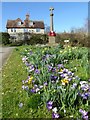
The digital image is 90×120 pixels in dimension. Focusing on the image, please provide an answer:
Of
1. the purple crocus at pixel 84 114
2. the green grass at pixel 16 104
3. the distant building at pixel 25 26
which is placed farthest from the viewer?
the distant building at pixel 25 26

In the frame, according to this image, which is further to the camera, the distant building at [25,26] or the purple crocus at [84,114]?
the distant building at [25,26]

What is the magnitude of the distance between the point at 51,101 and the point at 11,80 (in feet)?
7.55

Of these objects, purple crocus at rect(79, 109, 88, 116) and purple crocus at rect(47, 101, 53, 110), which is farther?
purple crocus at rect(47, 101, 53, 110)

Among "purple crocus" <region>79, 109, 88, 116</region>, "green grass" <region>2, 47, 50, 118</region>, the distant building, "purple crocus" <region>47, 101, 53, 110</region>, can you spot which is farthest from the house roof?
"purple crocus" <region>79, 109, 88, 116</region>

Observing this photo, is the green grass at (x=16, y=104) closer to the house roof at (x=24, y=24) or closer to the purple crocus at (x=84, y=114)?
the purple crocus at (x=84, y=114)

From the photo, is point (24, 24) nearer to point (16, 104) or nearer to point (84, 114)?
point (16, 104)

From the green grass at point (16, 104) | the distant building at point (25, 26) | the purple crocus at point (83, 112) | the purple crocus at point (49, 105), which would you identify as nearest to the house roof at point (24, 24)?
the distant building at point (25, 26)

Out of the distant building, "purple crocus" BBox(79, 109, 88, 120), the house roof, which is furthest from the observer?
the distant building

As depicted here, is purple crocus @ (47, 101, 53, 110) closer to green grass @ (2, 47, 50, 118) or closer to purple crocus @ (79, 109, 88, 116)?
green grass @ (2, 47, 50, 118)

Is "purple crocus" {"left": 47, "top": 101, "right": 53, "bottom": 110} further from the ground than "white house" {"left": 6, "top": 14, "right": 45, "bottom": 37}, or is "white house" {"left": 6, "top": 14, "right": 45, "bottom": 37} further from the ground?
"white house" {"left": 6, "top": 14, "right": 45, "bottom": 37}

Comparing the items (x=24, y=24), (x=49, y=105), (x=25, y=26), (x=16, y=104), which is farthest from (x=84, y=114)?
(x=24, y=24)

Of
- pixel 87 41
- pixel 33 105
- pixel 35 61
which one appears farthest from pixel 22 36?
pixel 33 105

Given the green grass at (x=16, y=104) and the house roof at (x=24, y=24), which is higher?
the house roof at (x=24, y=24)

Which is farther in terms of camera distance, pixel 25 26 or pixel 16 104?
pixel 25 26
